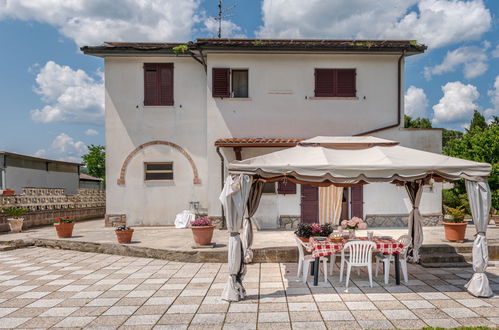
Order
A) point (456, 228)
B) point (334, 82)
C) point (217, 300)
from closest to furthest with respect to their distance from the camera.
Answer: point (217, 300), point (456, 228), point (334, 82)

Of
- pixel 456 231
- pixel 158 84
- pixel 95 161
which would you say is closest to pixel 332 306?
pixel 456 231

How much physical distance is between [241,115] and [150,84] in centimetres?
357

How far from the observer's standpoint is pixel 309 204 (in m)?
11.6

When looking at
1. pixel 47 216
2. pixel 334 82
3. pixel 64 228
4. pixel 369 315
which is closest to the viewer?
pixel 369 315

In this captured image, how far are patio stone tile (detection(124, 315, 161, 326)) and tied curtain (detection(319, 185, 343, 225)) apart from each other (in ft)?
24.4

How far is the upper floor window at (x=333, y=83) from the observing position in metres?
11.8

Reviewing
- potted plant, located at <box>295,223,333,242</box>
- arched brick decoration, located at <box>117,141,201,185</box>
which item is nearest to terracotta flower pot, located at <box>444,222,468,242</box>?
potted plant, located at <box>295,223,333,242</box>

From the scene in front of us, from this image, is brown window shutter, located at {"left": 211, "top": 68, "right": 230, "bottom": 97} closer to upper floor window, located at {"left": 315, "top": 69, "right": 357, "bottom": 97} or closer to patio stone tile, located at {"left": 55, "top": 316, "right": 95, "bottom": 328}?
upper floor window, located at {"left": 315, "top": 69, "right": 357, "bottom": 97}

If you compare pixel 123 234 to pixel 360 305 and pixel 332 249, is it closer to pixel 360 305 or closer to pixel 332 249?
pixel 332 249

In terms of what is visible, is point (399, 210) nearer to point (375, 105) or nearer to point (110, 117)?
point (375, 105)

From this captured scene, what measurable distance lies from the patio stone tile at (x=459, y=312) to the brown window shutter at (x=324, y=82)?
833 cm

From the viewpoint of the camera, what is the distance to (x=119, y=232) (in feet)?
29.3

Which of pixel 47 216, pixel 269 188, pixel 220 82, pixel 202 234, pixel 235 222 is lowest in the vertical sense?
pixel 47 216

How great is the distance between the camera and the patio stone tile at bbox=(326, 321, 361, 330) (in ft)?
14.1
